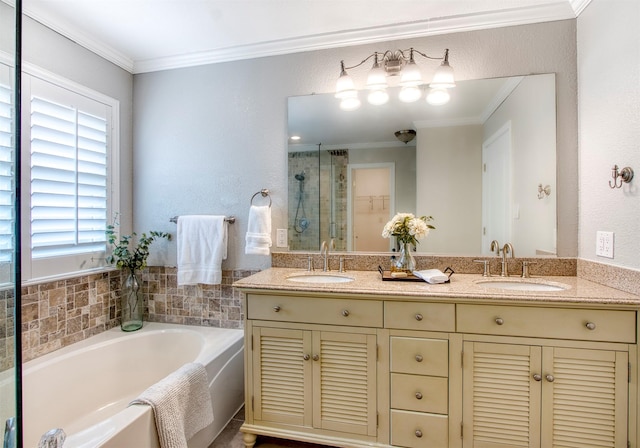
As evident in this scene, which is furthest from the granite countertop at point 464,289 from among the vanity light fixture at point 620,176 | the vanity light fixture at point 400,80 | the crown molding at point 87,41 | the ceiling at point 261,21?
the crown molding at point 87,41

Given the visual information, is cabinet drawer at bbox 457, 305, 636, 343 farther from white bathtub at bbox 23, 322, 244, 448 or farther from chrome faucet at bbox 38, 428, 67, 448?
chrome faucet at bbox 38, 428, 67, 448

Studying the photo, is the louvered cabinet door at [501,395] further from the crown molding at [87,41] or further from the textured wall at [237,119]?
the crown molding at [87,41]

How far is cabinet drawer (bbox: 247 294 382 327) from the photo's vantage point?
158 cm

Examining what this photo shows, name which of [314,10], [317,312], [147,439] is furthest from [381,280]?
[314,10]

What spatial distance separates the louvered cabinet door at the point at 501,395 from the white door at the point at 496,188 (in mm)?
692

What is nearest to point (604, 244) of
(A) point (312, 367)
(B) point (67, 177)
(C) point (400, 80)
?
(C) point (400, 80)

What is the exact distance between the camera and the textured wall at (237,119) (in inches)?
75.9

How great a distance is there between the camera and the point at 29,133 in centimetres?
177

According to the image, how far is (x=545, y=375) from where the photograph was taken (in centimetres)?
140

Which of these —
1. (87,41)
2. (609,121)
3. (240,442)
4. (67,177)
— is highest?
(87,41)

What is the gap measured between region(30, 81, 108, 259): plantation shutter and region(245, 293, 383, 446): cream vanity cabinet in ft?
4.09

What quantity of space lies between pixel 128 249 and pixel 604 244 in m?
3.01

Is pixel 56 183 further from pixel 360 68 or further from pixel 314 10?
pixel 360 68

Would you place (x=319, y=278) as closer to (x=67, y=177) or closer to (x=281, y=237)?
(x=281, y=237)
